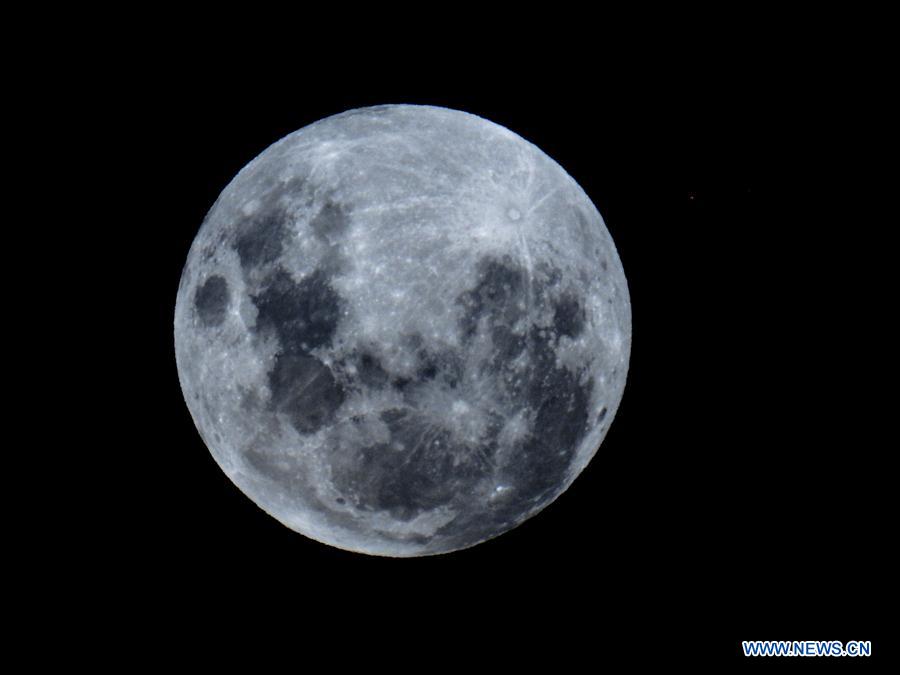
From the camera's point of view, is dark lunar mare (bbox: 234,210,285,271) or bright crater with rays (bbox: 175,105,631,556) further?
dark lunar mare (bbox: 234,210,285,271)

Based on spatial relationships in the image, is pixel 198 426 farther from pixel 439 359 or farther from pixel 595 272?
pixel 595 272

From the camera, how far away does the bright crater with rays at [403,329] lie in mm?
3145

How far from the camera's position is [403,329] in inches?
122

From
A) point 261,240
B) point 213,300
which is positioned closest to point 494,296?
point 261,240

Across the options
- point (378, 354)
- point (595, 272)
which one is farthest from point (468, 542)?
point (595, 272)

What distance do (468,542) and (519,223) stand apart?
1.74 meters

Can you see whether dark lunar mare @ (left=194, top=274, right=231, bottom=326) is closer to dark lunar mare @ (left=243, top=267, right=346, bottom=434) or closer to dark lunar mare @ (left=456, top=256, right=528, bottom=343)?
dark lunar mare @ (left=243, top=267, right=346, bottom=434)

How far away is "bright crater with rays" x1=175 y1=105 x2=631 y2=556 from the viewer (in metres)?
3.14

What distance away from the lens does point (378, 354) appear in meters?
3.12

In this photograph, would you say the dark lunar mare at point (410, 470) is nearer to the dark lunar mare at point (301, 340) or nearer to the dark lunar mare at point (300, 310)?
the dark lunar mare at point (301, 340)

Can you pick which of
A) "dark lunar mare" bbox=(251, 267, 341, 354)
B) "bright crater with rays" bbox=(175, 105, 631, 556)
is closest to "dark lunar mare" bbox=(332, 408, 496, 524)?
"bright crater with rays" bbox=(175, 105, 631, 556)

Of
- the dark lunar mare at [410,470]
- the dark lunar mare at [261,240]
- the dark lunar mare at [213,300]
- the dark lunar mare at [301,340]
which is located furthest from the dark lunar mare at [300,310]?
the dark lunar mare at [410,470]

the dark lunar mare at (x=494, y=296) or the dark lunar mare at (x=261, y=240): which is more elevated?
the dark lunar mare at (x=261, y=240)

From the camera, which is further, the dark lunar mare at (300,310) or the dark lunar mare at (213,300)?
the dark lunar mare at (213,300)
